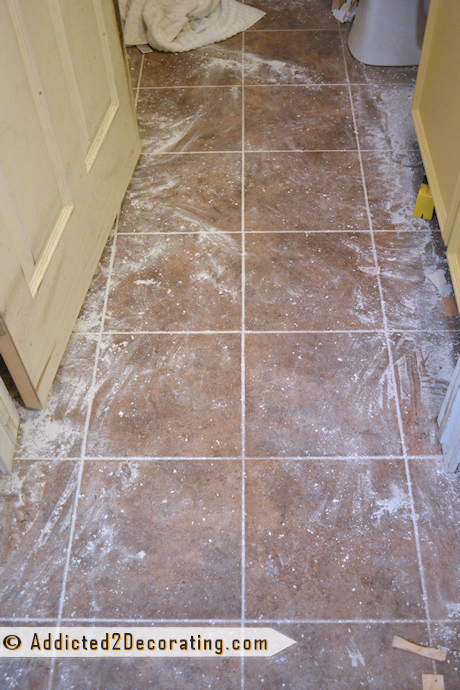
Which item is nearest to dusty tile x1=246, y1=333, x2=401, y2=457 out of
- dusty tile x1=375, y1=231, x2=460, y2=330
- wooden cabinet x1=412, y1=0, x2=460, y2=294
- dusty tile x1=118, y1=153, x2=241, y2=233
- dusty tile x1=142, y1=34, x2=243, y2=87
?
dusty tile x1=375, y1=231, x2=460, y2=330

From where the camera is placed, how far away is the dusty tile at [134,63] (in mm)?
2471

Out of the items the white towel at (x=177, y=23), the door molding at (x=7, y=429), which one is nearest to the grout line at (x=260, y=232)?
the door molding at (x=7, y=429)

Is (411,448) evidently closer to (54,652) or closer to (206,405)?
(206,405)

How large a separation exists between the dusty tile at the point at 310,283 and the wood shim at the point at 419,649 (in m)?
0.78

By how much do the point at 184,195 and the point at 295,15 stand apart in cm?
128

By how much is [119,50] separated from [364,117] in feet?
3.00

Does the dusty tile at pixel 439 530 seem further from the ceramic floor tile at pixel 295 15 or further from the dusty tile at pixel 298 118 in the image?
the ceramic floor tile at pixel 295 15

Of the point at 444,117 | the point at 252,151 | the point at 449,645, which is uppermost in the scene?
the point at 444,117

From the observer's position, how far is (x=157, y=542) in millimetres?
1301

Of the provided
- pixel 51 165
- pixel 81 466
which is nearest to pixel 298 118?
pixel 51 165

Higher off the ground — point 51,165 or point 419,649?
point 51,165

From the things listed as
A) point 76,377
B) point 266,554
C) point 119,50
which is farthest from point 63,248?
point 266,554

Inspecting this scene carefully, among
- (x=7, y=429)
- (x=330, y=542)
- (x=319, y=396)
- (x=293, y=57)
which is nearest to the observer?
(x=330, y=542)

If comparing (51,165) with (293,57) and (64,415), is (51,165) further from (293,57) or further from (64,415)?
(293,57)
